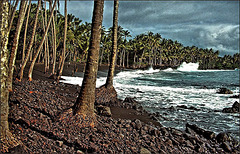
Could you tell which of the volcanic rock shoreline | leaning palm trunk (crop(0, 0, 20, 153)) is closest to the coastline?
the volcanic rock shoreline

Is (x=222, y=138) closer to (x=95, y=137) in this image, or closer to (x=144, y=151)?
(x=144, y=151)

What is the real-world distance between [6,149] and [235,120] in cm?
1056

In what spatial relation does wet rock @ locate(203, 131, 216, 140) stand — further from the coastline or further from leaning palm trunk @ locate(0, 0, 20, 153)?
leaning palm trunk @ locate(0, 0, 20, 153)

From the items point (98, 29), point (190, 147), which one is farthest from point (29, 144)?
point (190, 147)

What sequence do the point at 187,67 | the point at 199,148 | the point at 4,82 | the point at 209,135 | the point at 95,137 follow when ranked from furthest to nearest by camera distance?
the point at 187,67, the point at 209,135, the point at 199,148, the point at 95,137, the point at 4,82

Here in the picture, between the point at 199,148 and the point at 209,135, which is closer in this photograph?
the point at 199,148

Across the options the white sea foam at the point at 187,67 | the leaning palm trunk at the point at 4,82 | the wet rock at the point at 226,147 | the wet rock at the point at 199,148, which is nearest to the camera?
the leaning palm trunk at the point at 4,82

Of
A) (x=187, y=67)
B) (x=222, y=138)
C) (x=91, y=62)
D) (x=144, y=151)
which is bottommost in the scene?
(x=222, y=138)

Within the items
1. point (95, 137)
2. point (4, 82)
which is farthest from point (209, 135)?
point (4, 82)

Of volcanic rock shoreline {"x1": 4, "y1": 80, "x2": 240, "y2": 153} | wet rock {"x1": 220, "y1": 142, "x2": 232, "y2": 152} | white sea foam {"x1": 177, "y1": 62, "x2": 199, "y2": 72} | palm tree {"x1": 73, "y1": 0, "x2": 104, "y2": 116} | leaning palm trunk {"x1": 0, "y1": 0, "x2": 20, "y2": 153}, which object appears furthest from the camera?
white sea foam {"x1": 177, "y1": 62, "x2": 199, "y2": 72}

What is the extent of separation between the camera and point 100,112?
7.22 metres

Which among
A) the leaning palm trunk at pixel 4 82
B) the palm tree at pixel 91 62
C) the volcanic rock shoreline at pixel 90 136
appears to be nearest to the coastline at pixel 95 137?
the volcanic rock shoreline at pixel 90 136

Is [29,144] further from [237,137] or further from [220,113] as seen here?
[220,113]

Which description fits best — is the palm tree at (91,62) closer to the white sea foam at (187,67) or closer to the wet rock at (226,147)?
the wet rock at (226,147)
